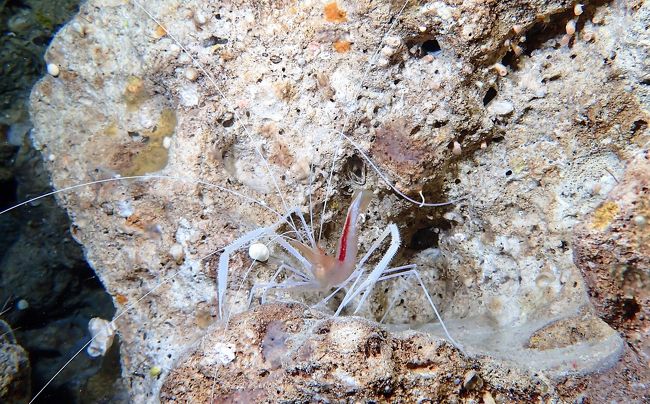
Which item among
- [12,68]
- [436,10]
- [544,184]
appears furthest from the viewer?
[12,68]

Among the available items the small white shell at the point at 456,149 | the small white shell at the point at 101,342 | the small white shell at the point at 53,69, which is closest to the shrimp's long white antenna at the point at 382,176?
the small white shell at the point at 456,149

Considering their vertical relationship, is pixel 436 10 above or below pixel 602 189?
above

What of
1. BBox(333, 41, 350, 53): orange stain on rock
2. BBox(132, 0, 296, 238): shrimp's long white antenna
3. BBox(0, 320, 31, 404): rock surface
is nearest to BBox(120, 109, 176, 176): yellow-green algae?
BBox(132, 0, 296, 238): shrimp's long white antenna

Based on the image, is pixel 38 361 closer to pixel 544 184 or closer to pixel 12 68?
pixel 12 68

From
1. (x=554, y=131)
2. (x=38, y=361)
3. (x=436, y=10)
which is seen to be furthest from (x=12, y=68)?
(x=554, y=131)

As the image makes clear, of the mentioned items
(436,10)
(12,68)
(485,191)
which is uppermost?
(436,10)

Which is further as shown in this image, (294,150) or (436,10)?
(294,150)

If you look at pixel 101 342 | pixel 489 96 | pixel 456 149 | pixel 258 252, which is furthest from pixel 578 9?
pixel 101 342
